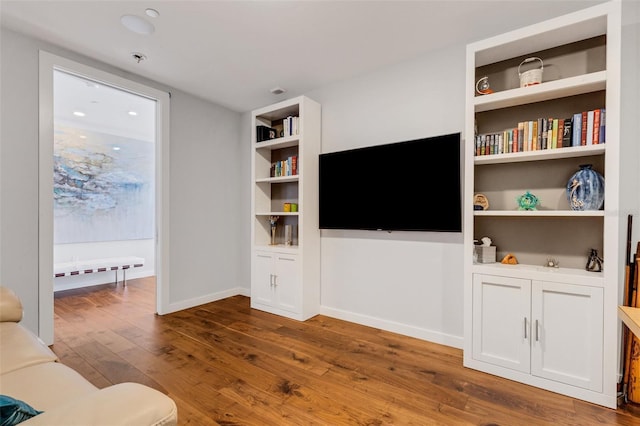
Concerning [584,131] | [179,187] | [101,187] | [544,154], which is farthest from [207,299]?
[584,131]

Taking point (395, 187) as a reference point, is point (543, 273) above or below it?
below

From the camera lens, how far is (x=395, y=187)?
284 centimetres

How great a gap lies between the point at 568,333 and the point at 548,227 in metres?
0.76

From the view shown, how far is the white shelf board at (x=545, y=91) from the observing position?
6.32 feet

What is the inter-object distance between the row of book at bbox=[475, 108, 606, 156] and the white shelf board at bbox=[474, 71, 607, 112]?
0.16 metres

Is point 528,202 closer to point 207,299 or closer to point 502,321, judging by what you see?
point 502,321

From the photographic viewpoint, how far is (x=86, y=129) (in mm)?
4758

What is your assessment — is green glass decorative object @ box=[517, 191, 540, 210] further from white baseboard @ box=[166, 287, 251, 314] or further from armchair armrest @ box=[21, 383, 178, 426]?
white baseboard @ box=[166, 287, 251, 314]

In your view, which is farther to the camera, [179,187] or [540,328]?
[179,187]

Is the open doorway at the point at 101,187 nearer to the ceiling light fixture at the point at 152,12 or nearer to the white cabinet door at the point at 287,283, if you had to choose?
the ceiling light fixture at the point at 152,12

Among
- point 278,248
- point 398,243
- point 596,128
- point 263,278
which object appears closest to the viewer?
point 596,128

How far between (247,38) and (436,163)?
6.47 feet

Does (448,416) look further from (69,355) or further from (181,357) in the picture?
(69,355)

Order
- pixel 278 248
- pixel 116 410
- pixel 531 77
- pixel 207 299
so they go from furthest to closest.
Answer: pixel 207 299 < pixel 278 248 < pixel 531 77 < pixel 116 410
